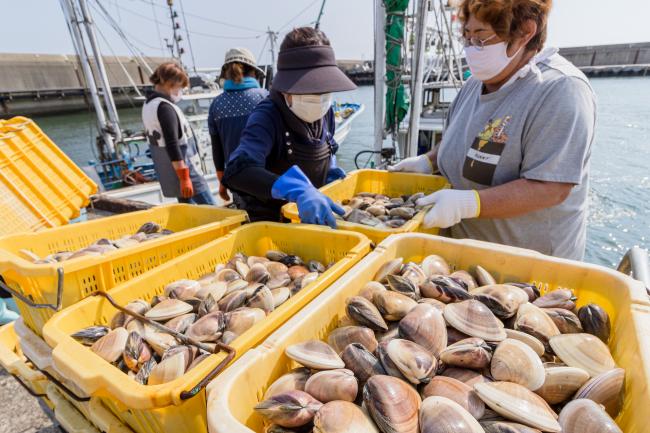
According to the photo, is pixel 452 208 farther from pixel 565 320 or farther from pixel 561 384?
pixel 561 384

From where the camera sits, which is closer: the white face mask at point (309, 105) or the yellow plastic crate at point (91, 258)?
the yellow plastic crate at point (91, 258)

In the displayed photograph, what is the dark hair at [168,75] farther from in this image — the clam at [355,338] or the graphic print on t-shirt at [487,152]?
the clam at [355,338]

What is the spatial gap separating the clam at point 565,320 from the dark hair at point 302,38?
1.89 metres

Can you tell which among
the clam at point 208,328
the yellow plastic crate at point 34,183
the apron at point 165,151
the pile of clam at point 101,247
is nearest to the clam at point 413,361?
the clam at point 208,328

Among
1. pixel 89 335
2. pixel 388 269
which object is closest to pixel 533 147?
pixel 388 269

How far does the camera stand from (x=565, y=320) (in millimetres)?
1133

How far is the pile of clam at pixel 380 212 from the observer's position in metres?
2.01

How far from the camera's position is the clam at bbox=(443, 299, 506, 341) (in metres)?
1.07

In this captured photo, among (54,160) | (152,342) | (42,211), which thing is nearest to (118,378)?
(152,342)

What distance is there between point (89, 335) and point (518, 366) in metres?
1.36

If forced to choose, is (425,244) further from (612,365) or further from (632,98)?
(632,98)

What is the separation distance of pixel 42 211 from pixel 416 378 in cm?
297

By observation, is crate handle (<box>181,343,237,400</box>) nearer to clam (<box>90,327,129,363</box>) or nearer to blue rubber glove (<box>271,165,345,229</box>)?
clam (<box>90,327,129,363</box>)

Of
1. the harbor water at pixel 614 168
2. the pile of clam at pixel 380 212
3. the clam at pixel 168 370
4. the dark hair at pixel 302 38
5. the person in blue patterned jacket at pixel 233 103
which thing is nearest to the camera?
the clam at pixel 168 370
